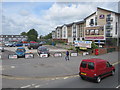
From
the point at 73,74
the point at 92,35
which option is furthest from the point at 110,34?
the point at 73,74

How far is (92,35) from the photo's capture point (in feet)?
115

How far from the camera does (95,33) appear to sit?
34219 mm

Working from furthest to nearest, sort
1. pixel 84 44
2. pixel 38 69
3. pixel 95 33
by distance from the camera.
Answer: pixel 95 33 → pixel 84 44 → pixel 38 69

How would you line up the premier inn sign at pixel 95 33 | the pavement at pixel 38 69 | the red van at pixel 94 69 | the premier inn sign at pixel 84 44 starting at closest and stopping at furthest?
the red van at pixel 94 69
the pavement at pixel 38 69
the premier inn sign at pixel 84 44
the premier inn sign at pixel 95 33

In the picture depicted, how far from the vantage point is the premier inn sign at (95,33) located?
32763 millimetres

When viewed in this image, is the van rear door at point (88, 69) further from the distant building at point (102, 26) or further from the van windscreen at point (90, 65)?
the distant building at point (102, 26)

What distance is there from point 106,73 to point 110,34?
32.3 metres

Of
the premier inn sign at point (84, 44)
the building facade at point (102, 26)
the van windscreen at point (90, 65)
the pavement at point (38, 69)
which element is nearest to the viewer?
the van windscreen at point (90, 65)

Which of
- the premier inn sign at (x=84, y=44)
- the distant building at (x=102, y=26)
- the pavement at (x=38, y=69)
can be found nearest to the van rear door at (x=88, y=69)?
the pavement at (x=38, y=69)

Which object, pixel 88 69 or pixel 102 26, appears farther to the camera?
pixel 102 26

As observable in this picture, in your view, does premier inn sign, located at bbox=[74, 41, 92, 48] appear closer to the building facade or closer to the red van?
the building facade

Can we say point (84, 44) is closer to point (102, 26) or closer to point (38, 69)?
point (102, 26)

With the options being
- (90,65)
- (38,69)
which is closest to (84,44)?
(38,69)

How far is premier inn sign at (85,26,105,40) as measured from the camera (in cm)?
3276
